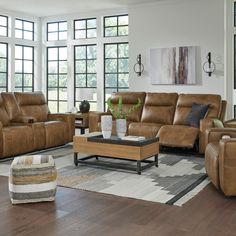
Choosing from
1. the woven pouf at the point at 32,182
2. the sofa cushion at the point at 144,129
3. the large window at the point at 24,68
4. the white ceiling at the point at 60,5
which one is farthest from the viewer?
the large window at the point at 24,68

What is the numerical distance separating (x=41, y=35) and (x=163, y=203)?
6.94m

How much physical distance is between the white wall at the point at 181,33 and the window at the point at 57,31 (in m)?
1.91

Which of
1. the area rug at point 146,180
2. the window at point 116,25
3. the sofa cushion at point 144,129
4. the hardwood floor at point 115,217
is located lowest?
the hardwood floor at point 115,217

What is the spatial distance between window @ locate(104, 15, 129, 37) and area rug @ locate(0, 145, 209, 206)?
388 cm

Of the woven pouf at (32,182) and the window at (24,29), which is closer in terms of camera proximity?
the woven pouf at (32,182)

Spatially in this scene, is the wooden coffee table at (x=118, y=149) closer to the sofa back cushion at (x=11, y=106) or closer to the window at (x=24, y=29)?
the sofa back cushion at (x=11, y=106)

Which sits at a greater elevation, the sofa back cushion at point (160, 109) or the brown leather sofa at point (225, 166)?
the sofa back cushion at point (160, 109)

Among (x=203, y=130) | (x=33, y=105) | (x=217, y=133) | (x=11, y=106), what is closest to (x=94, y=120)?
(x=33, y=105)

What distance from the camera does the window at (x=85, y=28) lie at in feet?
28.9

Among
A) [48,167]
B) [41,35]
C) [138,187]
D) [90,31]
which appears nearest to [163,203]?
[138,187]

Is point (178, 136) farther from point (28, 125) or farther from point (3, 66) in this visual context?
point (3, 66)

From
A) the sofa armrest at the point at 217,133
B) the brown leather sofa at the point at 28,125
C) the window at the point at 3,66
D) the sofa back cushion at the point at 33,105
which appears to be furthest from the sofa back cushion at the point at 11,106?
the sofa armrest at the point at 217,133

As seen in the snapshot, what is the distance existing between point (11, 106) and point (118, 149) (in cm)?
263

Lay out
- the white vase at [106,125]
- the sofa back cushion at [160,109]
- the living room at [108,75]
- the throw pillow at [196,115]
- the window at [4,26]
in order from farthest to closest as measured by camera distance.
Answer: the window at [4,26], the sofa back cushion at [160,109], the throw pillow at [196,115], the white vase at [106,125], the living room at [108,75]
